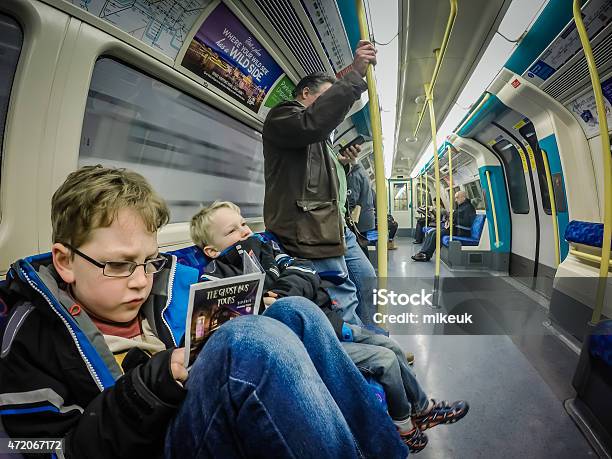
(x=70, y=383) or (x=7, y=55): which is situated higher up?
(x=7, y=55)

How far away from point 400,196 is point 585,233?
9654 mm

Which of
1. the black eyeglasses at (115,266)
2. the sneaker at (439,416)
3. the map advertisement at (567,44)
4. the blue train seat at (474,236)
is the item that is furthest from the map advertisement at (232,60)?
the blue train seat at (474,236)

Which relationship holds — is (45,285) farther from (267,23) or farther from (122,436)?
(267,23)

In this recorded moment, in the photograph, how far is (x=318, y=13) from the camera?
2.20m

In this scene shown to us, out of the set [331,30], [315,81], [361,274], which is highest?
[331,30]

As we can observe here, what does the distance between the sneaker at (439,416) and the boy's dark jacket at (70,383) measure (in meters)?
1.31

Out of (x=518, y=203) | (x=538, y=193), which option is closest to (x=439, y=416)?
(x=538, y=193)

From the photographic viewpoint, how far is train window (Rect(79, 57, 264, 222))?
1.45 metres

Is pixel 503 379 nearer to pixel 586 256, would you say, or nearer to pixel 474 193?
pixel 586 256

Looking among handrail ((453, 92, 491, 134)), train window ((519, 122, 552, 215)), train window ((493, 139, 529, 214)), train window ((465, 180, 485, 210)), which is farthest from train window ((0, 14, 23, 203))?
train window ((465, 180, 485, 210))

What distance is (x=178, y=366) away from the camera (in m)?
0.66

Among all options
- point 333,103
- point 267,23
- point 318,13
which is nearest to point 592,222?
point 333,103

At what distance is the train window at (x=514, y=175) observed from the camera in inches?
183

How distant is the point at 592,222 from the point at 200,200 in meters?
3.32
